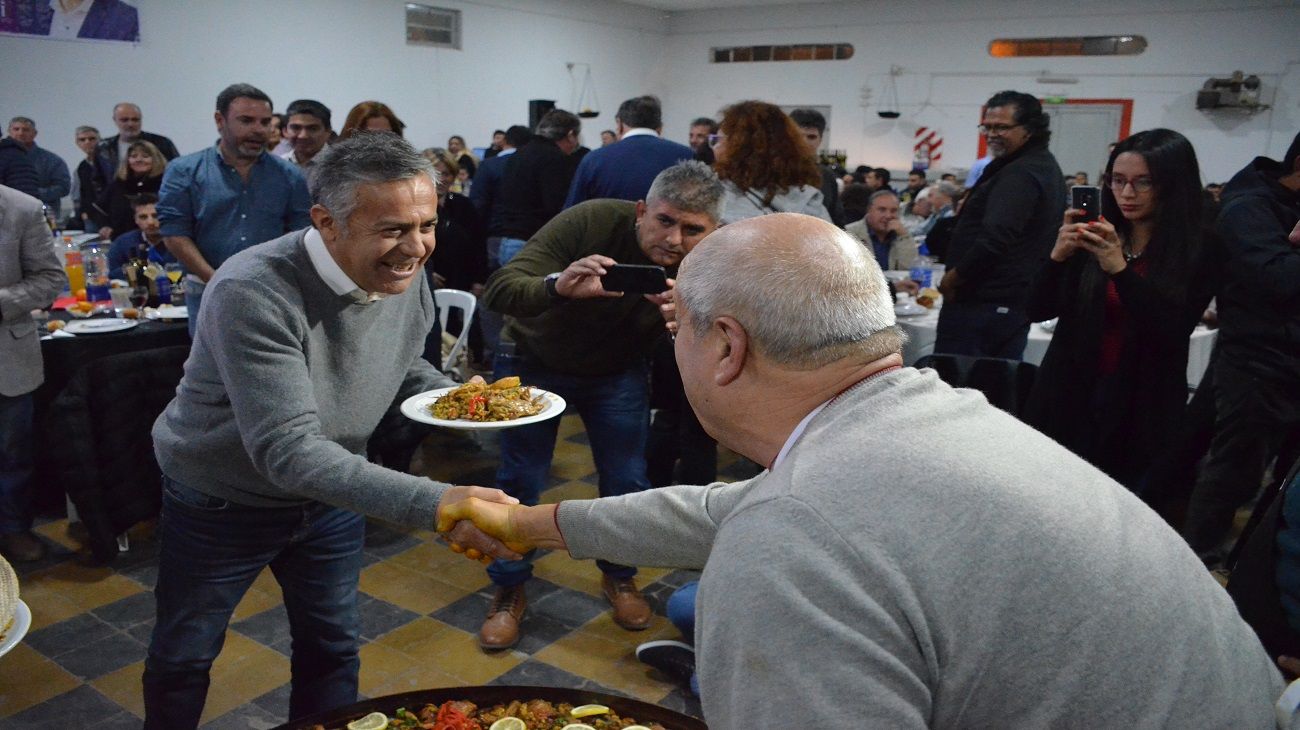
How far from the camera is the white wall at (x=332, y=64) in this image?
10.4m

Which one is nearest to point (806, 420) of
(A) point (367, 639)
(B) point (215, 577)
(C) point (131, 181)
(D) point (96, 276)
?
(B) point (215, 577)

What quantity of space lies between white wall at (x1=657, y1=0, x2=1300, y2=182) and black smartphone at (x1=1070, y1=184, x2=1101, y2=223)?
1327 cm

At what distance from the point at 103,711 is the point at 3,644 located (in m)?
1.80

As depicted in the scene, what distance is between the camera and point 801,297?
44.2 inches

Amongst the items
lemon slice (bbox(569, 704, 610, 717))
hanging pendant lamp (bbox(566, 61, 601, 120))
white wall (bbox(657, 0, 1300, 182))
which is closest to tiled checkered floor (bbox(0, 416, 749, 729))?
lemon slice (bbox(569, 704, 610, 717))

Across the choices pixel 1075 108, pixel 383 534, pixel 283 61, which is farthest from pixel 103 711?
pixel 1075 108

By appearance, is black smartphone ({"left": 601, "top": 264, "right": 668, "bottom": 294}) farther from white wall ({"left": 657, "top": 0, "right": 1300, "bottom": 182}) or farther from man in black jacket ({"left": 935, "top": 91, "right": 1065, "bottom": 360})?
white wall ({"left": 657, "top": 0, "right": 1300, "bottom": 182})

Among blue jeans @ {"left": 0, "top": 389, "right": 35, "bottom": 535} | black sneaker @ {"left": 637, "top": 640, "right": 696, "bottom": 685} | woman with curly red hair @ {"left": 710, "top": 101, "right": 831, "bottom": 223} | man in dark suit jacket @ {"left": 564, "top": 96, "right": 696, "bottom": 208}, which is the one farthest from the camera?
man in dark suit jacket @ {"left": 564, "top": 96, "right": 696, "bottom": 208}

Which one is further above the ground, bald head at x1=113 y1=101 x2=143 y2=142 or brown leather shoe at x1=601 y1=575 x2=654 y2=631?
bald head at x1=113 y1=101 x2=143 y2=142

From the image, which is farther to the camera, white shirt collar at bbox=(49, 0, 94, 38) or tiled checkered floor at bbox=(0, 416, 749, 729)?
white shirt collar at bbox=(49, 0, 94, 38)

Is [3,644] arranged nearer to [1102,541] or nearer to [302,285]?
[302,285]

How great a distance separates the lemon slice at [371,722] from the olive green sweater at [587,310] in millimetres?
1519

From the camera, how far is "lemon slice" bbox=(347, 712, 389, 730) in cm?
185

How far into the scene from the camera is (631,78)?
1864cm
